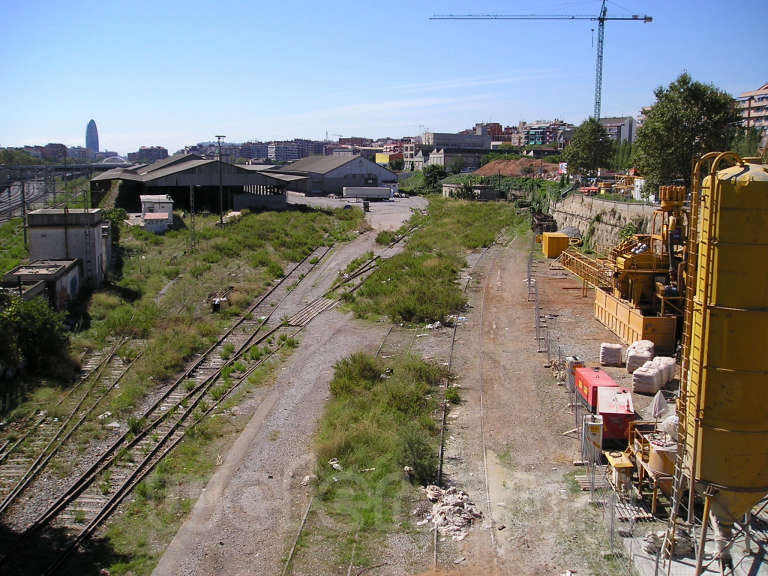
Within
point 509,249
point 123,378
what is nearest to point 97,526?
point 123,378

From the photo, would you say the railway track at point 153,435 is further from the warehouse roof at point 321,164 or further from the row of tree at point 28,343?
the warehouse roof at point 321,164

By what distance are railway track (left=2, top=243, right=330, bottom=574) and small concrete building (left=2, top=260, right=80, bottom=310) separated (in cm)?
566

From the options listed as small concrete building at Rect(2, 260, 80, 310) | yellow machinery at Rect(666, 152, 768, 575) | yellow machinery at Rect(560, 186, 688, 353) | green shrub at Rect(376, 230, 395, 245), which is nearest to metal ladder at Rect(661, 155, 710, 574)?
yellow machinery at Rect(666, 152, 768, 575)

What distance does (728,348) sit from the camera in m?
8.72

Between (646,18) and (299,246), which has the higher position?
(646,18)

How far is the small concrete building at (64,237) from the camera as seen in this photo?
2563cm

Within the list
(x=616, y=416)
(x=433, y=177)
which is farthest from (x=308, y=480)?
(x=433, y=177)

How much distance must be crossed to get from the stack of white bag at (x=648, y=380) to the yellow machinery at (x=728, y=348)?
Result: 7.61 m

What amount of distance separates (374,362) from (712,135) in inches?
1041

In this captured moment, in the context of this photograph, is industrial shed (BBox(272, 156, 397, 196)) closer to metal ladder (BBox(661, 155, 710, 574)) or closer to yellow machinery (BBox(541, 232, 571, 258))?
yellow machinery (BBox(541, 232, 571, 258))

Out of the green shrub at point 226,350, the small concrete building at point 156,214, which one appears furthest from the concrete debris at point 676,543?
the small concrete building at point 156,214

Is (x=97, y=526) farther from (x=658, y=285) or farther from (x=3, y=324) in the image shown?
(x=658, y=285)

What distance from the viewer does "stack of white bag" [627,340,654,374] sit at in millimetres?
18156

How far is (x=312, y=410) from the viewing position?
51.7ft
